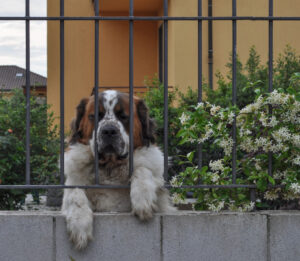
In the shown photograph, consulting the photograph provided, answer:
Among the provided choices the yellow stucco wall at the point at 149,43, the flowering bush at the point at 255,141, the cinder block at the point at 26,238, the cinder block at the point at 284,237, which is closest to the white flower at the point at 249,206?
the flowering bush at the point at 255,141

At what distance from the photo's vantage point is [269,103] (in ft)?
9.16

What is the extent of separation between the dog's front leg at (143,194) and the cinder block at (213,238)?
117 mm

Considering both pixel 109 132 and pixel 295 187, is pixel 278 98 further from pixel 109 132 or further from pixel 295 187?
pixel 109 132

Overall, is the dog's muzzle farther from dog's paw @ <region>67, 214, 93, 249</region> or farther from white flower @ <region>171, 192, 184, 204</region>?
dog's paw @ <region>67, 214, 93, 249</region>

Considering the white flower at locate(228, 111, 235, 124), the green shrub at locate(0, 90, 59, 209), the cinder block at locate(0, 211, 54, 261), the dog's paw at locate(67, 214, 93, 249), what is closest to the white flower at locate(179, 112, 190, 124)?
the white flower at locate(228, 111, 235, 124)

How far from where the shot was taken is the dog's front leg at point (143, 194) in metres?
2.69

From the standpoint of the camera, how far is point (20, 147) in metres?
4.55

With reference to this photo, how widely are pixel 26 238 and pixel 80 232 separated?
0.33 metres

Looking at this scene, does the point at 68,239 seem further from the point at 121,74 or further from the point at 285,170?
the point at 121,74

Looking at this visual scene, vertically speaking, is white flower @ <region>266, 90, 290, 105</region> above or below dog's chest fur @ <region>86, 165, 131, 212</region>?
above

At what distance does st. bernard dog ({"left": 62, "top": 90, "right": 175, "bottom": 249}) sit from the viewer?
2709 mm

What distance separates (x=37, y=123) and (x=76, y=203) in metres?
2.94

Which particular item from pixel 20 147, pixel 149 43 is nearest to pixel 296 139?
pixel 20 147

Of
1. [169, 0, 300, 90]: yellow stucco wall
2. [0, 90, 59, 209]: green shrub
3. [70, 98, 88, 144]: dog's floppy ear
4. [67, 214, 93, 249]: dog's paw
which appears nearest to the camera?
[67, 214, 93, 249]: dog's paw
